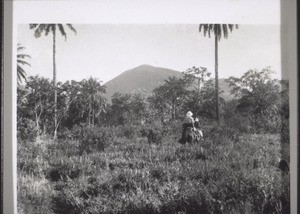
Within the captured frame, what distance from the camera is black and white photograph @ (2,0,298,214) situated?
3.72 meters

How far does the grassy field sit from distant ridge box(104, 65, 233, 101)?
47 cm

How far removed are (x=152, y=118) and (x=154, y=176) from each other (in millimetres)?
595

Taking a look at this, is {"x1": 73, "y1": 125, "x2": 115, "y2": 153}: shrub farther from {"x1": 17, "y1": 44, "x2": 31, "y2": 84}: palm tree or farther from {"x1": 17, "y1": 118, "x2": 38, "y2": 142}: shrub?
{"x1": 17, "y1": 44, "x2": 31, "y2": 84}: palm tree

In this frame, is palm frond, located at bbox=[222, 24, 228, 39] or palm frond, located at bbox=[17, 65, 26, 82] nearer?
palm frond, located at bbox=[17, 65, 26, 82]

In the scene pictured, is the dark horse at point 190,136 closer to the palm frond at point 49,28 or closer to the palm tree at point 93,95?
the palm tree at point 93,95

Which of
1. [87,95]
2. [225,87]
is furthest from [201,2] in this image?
[87,95]

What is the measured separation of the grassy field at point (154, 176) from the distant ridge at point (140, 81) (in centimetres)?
47

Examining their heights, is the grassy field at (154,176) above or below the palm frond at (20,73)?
below

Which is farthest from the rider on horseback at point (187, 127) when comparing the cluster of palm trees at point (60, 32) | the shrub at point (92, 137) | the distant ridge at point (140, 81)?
the shrub at point (92, 137)

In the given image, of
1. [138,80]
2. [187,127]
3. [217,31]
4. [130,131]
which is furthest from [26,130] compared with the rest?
[217,31]

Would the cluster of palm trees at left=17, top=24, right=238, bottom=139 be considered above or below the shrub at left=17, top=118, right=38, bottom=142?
above

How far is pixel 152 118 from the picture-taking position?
3820 mm

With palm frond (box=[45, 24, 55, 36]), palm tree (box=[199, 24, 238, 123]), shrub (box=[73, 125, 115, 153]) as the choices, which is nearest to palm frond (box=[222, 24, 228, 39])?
palm tree (box=[199, 24, 238, 123])

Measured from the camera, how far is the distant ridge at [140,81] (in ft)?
12.2
